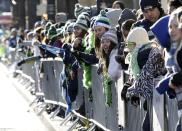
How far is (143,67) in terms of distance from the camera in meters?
8.75

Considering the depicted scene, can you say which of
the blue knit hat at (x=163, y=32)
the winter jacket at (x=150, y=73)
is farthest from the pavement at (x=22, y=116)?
the blue knit hat at (x=163, y=32)

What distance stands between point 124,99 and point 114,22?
119 inches

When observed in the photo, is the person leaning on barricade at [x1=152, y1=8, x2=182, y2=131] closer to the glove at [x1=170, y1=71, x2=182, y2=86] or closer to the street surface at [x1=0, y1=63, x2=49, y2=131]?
the glove at [x1=170, y1=71, x2=182, y2=86]

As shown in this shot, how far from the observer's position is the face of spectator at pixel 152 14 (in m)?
10.0

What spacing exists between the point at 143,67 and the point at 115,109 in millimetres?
2213

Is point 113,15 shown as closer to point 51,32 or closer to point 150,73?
point 150,73

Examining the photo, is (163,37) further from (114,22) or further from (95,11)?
(95,11)

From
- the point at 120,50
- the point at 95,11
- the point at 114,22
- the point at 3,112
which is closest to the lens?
the point at 120,50

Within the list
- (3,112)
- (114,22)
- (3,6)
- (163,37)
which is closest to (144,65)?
(163,37)

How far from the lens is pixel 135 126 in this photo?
31.7ft

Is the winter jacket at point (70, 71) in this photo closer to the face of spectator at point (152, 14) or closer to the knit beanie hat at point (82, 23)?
the knit beanie hat at point (82, 23)

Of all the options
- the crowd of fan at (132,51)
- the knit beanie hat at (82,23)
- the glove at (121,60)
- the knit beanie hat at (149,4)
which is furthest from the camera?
the knit beanie hat at (82,23)

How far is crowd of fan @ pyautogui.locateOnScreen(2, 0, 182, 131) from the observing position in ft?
25.2

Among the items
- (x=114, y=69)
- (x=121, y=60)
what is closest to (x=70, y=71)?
(x=114, y=69)
